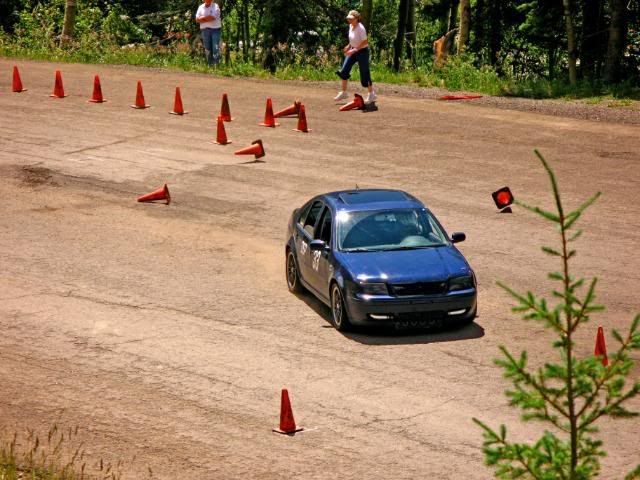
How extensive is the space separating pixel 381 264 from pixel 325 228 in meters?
1.51

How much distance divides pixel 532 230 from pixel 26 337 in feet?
30.5

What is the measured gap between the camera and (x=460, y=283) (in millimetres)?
15242

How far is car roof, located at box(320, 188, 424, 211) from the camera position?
16.5 m

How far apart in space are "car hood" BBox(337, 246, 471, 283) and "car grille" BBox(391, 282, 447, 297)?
0.17ft

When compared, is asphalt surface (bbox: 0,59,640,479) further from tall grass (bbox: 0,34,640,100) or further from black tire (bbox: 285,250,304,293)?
tall grass (bbox: 0,34,640,100)

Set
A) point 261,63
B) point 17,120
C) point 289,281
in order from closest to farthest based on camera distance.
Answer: point 289,281 < point 17,120 < point 261,63

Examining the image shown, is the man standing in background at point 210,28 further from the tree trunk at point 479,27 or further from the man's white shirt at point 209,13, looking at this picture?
the tree trunk at point 479,27

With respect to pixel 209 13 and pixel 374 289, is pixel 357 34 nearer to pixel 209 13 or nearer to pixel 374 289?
pixel 209 13

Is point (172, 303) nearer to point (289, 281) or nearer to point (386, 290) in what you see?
point (289, 281)

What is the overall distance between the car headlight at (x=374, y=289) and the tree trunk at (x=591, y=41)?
70.3 ft

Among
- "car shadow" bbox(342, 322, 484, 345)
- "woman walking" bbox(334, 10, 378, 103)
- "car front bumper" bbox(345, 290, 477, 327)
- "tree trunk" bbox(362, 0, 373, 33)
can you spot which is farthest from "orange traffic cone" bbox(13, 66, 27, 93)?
"car front bumper" bbox(345, 290, 477, 327)

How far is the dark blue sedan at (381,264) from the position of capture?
595 inches

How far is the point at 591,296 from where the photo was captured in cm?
628

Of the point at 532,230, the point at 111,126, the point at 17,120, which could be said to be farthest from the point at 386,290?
the point at 17,120
